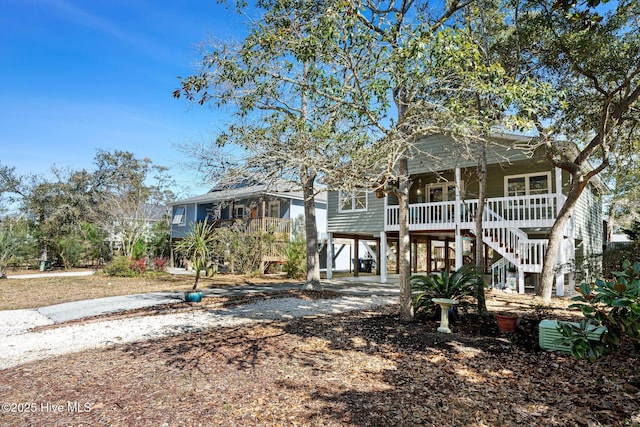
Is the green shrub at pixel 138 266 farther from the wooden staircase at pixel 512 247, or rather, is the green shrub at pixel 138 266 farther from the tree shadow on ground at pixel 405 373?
the wooden staircase at pixel 512 247

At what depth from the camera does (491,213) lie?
13078 millimetres

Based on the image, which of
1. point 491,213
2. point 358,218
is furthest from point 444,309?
point 358,218

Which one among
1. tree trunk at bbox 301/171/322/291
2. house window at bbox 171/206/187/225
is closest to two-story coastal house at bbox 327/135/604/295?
tree trunk at bbox 301/171/322/291

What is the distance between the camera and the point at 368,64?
602 centimetres

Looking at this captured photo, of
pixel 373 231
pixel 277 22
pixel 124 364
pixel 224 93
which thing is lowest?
pixel 124 364

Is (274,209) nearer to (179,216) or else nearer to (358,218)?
(358,218)

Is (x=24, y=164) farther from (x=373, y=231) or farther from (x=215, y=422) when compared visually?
(x=215, y=422)

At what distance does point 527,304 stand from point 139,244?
19.0m

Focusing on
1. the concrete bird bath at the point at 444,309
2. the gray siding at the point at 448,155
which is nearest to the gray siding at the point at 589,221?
the gray siding at the point at 448,155

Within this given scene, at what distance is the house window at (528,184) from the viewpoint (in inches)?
543

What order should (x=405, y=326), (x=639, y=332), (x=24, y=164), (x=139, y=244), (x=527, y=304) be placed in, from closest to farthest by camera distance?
(x=639, y=332) < (x=405, y=326) < (x=527, y=304) < (x=139, y=244) < (x=24, y=164)

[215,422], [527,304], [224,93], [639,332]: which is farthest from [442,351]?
[224,93]

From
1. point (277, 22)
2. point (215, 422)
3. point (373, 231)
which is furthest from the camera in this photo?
point (373, 231)

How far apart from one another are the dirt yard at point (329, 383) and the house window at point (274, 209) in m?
18.3
